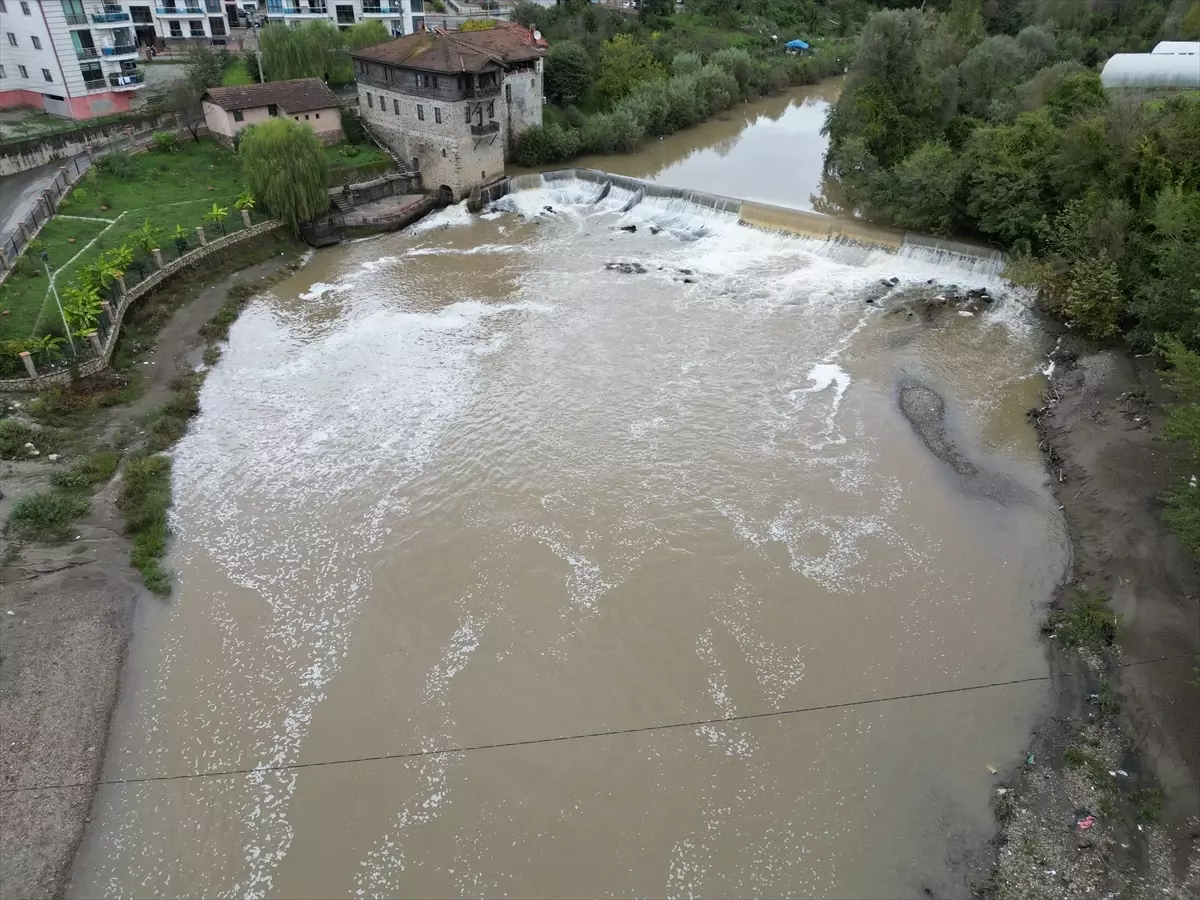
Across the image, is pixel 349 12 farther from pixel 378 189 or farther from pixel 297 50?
pixel 378 189

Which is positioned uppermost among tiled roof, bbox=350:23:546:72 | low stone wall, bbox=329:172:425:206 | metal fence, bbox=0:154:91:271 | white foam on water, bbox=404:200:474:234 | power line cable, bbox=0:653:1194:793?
tiled roof, bbox=350:23:546:72

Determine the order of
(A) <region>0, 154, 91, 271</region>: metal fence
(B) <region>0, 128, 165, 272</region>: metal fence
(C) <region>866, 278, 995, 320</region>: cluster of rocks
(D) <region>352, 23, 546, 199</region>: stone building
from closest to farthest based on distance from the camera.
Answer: (A) <region>0, 154, 91, 271</region>: metal fence, (B) <region>0, 128, 165, 272</region>: metal fence, (C) <region>866, 278, 995, 320</region>: cluster of rocks, (D) <region>352, 23, 546, 199</region>: stone building

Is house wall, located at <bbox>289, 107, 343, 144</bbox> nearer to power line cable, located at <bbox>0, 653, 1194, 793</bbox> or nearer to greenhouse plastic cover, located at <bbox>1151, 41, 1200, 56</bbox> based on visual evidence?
power line cable, located at <bbox>0, 653, 1194, 793</bbox>

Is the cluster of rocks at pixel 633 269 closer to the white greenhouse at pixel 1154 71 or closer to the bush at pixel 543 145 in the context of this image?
the bush at pixel 543 145

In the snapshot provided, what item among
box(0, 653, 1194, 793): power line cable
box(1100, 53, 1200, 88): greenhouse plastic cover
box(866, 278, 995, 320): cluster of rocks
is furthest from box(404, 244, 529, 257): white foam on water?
box(1100, 53, 1200, 88): greenhouse plastic cover

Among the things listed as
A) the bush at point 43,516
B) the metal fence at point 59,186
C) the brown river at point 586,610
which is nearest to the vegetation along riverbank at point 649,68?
the metal fence at point 59,186

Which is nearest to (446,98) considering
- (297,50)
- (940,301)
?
(297,50)
